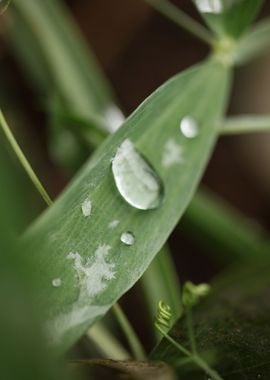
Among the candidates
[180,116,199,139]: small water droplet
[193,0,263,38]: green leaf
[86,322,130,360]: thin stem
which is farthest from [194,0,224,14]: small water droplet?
[86,322,130,360]: thin stem

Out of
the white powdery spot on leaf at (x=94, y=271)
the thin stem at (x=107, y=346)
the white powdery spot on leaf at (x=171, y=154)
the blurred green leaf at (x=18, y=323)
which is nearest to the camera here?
the blurred green leaf at (x=18, y=323)

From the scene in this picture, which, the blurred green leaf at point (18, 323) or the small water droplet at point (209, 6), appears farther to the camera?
the small water droplet at point (209, 6)

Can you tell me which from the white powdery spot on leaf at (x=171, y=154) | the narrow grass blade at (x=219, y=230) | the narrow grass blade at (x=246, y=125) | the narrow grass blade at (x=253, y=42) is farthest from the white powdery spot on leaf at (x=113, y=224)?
the narrow grass blade at (x=219, y=230)

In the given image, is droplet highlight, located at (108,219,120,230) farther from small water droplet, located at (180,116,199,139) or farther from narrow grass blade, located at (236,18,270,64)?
narrow grass blade, located at (236,18,270,64)

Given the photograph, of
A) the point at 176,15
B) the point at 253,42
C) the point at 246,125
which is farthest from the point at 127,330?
the point at 176,15

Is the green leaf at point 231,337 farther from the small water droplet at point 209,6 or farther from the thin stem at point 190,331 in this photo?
the small water droplet at point 209,6

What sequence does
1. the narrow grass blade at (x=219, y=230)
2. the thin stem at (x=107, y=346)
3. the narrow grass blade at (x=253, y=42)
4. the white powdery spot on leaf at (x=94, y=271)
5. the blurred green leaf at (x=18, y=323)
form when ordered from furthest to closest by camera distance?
1. the narrow grass blade at (x=219, y=230)
2. the narrow grass blade at (x=253, y=42)
3. the thin stem at (x=107, y=346)
4. the white powdery spot on leaf at (x=94, y=271)
5. the blurred green leaf at (x=18, y=323)

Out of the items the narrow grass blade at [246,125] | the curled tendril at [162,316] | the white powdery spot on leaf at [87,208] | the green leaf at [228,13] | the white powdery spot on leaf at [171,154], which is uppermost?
the green leaf at [228,13]
